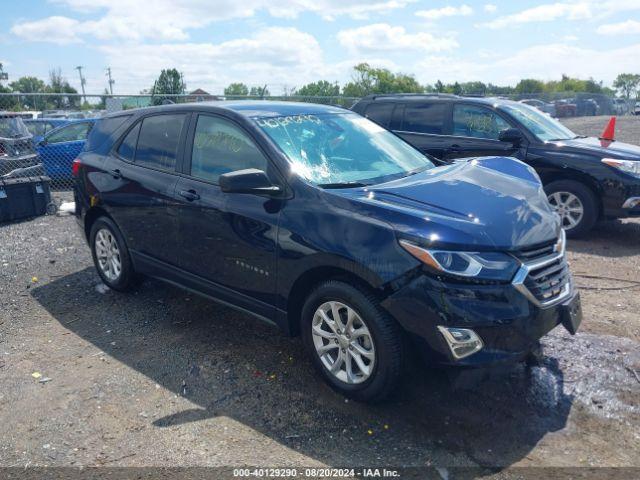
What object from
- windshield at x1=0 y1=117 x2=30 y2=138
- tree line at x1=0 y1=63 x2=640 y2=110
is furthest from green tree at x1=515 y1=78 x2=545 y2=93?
windshield at x1=0 y1=117 x2=30 y2=138

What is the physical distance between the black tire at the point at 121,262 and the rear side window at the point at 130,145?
2.17 feet

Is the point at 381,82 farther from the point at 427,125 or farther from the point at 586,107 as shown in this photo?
the point at 427,125

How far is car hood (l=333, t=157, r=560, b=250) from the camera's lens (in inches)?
122

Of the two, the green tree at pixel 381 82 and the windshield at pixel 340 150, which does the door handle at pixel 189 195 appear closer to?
the windshield at pixel 340 150

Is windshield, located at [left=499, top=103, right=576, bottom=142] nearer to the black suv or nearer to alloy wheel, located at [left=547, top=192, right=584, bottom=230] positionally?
the black suv

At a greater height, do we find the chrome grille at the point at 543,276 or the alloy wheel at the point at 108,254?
the chrome grille at the point at 543,276

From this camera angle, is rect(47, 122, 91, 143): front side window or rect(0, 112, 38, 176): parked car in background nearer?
rect(0, 112, 38, 176): parked car in background

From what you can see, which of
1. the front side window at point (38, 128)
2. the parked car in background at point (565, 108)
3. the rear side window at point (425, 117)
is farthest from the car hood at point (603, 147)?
the parked car in background at point (565, 108)

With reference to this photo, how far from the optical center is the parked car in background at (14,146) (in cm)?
875

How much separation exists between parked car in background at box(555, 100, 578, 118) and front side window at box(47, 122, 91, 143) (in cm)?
3546

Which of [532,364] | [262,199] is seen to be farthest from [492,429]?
[262,199]

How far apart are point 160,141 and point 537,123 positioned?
543 cm

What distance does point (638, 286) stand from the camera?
213 inches

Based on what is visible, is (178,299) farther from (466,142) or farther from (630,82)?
(630,82)
